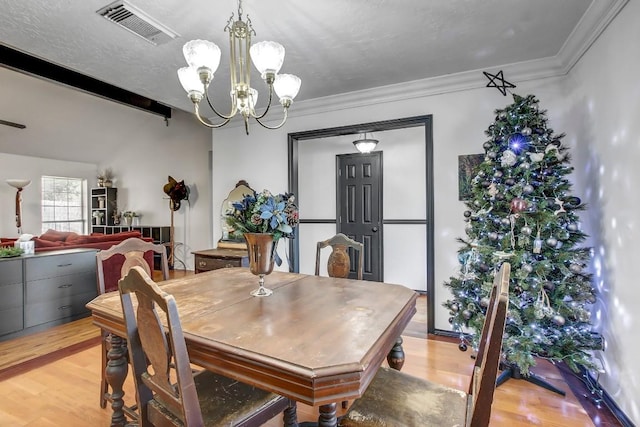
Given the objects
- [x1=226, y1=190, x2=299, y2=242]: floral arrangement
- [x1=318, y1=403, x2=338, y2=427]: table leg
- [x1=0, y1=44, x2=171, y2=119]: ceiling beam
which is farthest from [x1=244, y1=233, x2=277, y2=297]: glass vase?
[x1=0, y1=44, x2=171, y2=119]: ceiling beam

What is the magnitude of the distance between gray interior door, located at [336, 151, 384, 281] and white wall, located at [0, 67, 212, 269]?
2.80 m

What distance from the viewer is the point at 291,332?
1208mm

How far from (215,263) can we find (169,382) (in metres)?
2.62

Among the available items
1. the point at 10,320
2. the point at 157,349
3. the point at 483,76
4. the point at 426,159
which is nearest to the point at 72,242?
the point at 10,320

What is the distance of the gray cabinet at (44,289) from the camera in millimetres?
3141

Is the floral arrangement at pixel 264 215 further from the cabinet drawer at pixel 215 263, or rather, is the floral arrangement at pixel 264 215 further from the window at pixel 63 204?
the window at pixel 63 204

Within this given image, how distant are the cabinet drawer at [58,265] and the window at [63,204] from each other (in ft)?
14.1

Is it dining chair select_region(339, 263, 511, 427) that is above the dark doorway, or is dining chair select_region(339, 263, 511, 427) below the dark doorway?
below

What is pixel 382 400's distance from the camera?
1.30m

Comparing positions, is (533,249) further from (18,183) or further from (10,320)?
(18,183)

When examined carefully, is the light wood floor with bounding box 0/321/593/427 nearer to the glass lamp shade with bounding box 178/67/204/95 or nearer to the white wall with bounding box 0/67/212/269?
the glass lamp shade with bounding box 178/67/204/95

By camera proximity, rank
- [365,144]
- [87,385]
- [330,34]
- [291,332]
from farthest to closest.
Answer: [365,144] → [330,34] → [87,385] → [291,332]

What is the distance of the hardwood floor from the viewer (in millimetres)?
1916

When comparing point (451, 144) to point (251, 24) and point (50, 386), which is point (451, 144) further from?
point (50, 386)
